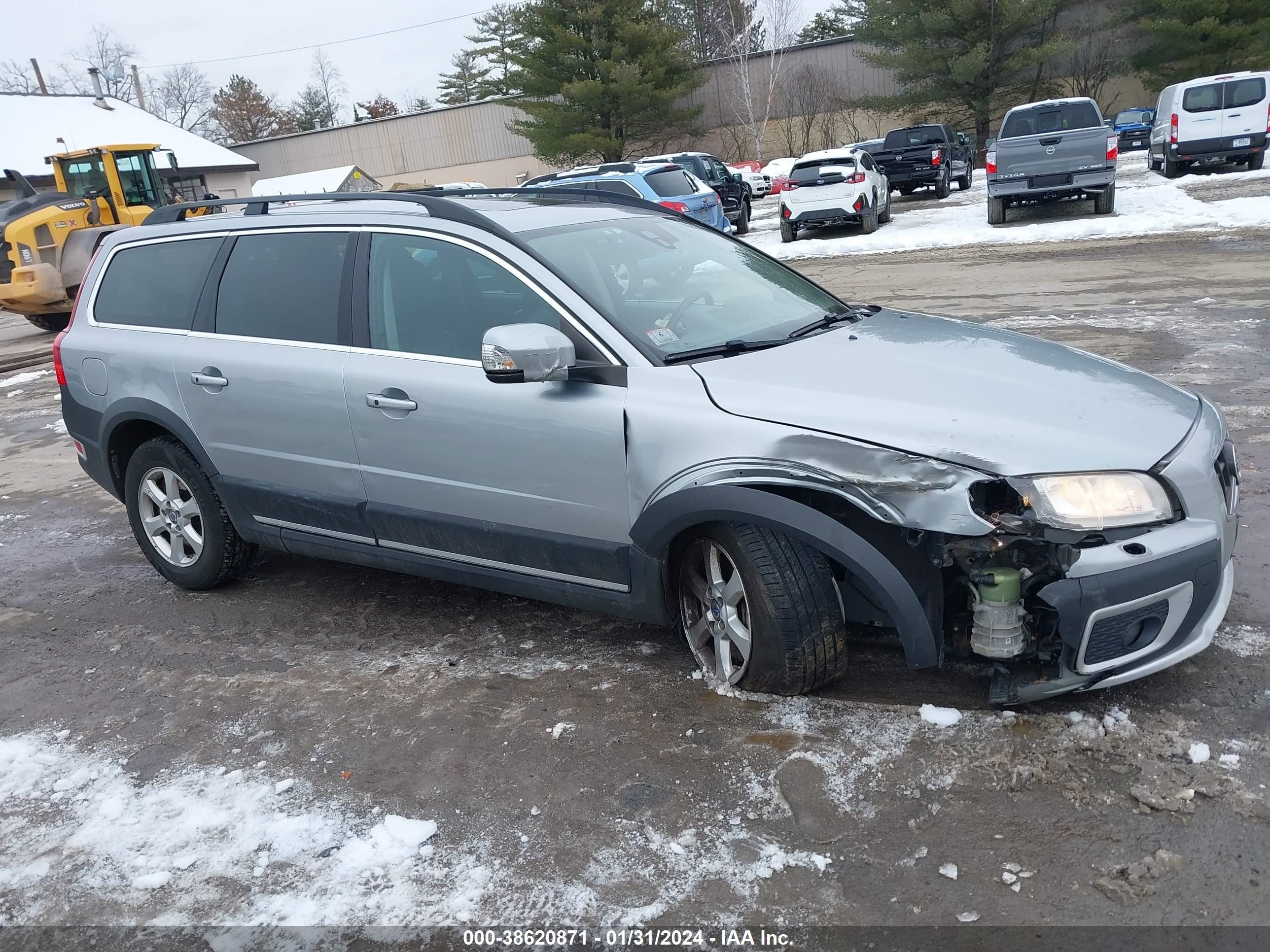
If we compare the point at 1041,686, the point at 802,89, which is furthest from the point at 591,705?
the point at 802,89

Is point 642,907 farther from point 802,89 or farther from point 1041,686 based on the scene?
point 802,89

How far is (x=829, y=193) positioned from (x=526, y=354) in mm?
17021

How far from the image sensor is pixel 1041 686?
10.2ft

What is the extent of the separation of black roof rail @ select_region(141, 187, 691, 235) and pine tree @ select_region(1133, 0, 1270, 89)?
133 feet

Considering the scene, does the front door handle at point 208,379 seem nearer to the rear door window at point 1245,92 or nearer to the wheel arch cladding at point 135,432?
the wheel arch cladding at point 135,432

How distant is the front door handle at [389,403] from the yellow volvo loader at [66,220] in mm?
12753

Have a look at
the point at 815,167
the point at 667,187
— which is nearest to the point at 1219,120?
the point at 815,167

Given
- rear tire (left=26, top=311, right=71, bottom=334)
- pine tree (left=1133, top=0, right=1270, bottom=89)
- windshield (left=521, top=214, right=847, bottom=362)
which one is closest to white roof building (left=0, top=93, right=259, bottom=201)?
rear tire (left=26, top=311, right=71, bottom=334)

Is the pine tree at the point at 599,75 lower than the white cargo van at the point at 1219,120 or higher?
higher

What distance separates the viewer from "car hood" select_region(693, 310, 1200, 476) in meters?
3.01

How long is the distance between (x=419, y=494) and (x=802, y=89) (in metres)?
47.8

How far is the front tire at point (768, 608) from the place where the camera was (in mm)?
3279

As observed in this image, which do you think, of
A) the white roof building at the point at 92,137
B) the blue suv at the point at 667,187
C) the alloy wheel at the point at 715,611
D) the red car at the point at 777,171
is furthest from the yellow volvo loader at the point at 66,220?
the red car at the point at 777,171

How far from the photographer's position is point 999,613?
3066mm
